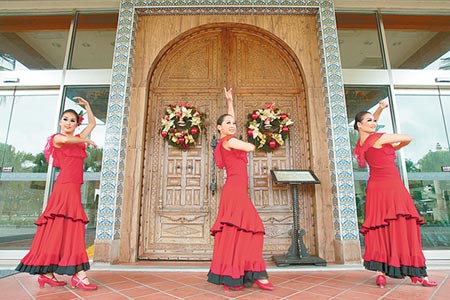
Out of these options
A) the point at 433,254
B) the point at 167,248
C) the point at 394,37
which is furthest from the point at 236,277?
the point at 394,37

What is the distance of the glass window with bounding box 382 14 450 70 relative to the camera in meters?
4.54

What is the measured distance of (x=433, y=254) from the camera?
3.78 metres

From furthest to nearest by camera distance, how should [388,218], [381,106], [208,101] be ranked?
[208,101], [381,106], [388,218]

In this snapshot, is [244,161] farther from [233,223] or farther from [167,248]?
[167,248]

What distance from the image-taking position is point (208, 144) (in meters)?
4.27

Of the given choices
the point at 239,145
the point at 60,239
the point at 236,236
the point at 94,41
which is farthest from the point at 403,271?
the point at 94,41

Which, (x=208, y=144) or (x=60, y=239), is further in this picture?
(x=208, y=144)

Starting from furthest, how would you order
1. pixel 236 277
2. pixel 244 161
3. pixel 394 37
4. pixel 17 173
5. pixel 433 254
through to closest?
pixel 394 37
pixel 17 173
pixel 433 254
pixel 244 161
pixel 236 277

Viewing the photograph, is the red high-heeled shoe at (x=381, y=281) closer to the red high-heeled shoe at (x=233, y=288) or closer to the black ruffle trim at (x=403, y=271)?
the black ruffle trim at (x=403, y=271)

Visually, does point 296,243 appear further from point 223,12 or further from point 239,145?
point 223,12

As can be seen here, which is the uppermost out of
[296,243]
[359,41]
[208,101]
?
[359,41]

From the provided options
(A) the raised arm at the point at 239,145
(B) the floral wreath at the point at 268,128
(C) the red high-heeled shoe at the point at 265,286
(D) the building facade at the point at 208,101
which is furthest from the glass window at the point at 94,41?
(C) the red high-heeled shoe at the point at 265,286

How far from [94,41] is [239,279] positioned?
4581 mm

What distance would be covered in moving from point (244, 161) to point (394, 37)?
13.6 feet
